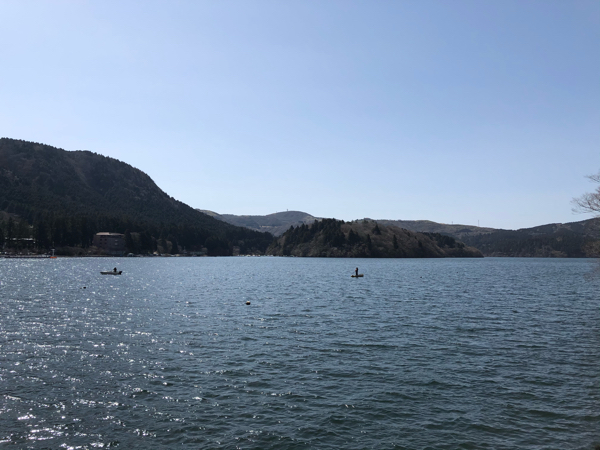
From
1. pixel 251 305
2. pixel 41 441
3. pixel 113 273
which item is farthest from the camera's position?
pixel 113 273

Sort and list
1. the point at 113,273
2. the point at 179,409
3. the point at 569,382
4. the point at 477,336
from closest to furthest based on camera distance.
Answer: the point at 179,409
the point at 569,382
the point at 477,336
the point at 113,273

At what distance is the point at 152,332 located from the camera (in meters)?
42.7

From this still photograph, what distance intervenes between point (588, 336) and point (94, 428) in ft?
149

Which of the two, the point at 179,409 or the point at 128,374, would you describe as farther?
the point at 128,374

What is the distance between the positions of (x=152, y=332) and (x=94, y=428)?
76.1 feet

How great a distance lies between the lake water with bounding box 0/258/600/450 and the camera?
19609 mm

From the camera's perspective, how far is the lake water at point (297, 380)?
64.3 ft

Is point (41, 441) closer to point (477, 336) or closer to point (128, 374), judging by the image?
point (128, 374)

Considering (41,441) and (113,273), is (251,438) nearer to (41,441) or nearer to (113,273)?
(41,441)

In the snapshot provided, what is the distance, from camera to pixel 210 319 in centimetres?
5103

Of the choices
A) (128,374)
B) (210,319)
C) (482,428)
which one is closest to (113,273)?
(210,319)

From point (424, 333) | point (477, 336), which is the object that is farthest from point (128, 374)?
point (477, 336)

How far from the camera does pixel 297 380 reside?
2744cm

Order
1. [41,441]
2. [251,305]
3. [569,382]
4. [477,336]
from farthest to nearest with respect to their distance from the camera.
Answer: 1. [251,305]
2. [477,336]
3. [569,382]
4. [41,441]
